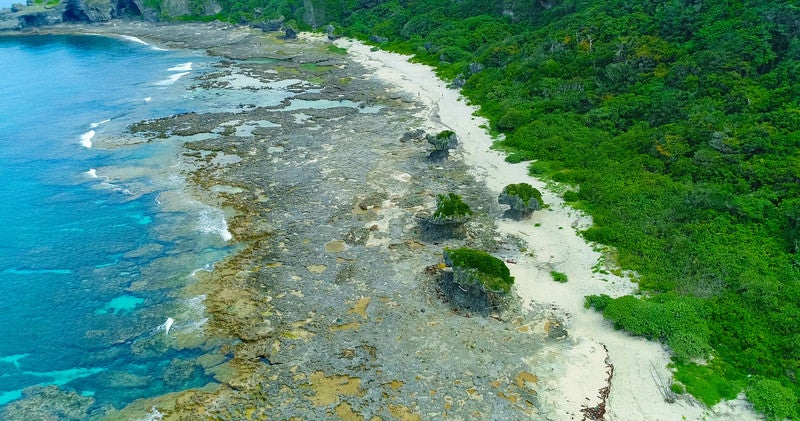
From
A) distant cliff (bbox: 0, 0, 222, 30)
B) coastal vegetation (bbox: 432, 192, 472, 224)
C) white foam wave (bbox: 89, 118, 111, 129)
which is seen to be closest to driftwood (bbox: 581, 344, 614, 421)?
coastal vegetation (bbox: 432, 192, 472, 224)

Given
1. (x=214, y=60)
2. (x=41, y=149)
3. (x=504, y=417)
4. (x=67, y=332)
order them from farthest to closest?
1. (x=214, y=60)
2. (x=41, y=149)
3. (x=67, y=332)
4. (x=504, y=417)

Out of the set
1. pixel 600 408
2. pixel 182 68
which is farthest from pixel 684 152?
pixel 182 68

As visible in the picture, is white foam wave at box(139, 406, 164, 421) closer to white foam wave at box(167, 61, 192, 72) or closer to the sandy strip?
the sandy strip

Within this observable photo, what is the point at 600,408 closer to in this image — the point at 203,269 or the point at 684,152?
the point at 203,269

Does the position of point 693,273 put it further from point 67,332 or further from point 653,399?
point 67,332

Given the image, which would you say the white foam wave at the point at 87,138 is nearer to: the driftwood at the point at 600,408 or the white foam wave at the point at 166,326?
the white foam wave at the point at 166,326

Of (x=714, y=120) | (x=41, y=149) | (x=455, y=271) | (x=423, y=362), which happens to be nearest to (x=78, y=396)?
(x=423, y=362)
